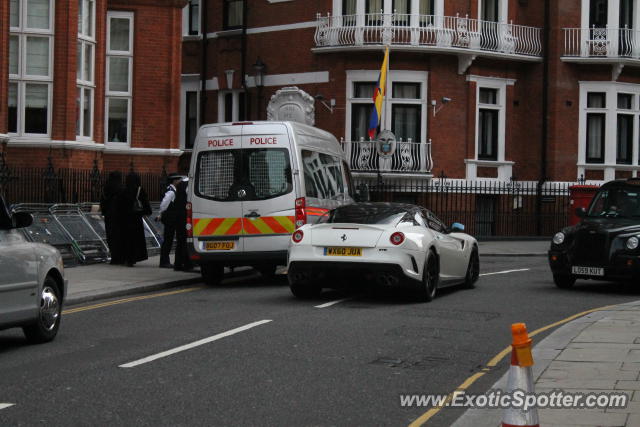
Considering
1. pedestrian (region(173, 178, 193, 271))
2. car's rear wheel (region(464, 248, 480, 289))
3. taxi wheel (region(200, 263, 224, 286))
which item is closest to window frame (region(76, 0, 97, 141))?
pedestrian (region(173, 178, 193, 271))

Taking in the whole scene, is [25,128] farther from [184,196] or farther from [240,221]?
[240,221]

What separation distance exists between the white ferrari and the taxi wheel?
2.96m

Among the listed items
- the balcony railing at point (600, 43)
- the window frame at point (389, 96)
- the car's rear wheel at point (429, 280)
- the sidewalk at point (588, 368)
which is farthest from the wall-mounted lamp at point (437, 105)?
the sidewalk at point (588, 368)

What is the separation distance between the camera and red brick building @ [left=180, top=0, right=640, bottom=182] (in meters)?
32.7

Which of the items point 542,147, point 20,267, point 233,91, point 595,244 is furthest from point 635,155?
point 20,267

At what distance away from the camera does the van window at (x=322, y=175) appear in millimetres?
17327

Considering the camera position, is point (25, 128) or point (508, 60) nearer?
point (25, 128)

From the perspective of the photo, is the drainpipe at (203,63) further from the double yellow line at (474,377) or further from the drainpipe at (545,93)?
the double yellow line at (474,377)

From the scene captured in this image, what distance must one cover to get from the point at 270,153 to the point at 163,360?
779 centimetres

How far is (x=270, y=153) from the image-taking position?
1688cm

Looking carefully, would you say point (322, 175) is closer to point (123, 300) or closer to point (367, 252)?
point (367, 252)

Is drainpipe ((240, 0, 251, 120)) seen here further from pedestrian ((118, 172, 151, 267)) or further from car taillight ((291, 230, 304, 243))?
car taillight ((291, 230, 304, 243))

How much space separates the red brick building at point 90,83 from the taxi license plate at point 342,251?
37.3 feet

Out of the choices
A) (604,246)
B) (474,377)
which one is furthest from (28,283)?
Answer: (604,246)
